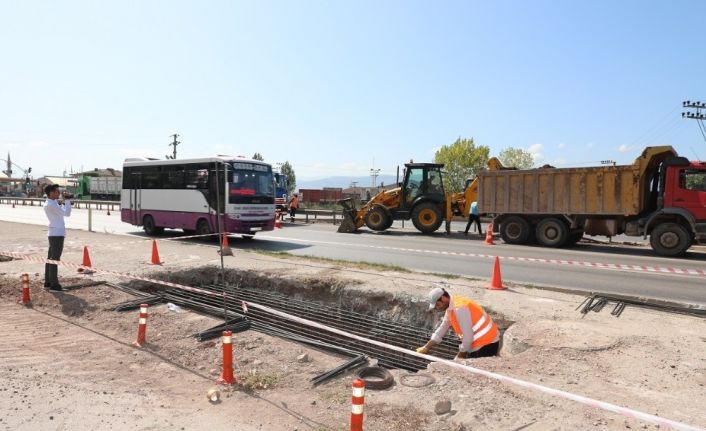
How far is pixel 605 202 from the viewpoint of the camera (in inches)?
582

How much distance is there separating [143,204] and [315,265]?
1032cm

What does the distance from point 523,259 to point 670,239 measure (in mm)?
4377

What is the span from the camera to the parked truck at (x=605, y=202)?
44.5 feet

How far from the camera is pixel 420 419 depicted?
4059 millimetres

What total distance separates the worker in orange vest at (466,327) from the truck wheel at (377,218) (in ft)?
48.8

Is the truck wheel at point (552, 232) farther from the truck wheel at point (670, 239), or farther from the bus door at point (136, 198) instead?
the bus door at point (136, 198)

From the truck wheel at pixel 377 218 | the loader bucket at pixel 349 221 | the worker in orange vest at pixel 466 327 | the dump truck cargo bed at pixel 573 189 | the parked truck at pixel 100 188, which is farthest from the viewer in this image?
the parked truck at pixel 100 188

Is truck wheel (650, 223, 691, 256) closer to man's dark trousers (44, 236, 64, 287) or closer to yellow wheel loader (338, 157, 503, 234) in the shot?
yellow wheel loader (338, 157, 503, 234)

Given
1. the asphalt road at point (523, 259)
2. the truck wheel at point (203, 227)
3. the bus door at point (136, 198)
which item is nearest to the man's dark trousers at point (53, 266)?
the asphalt road at point (523, 259)

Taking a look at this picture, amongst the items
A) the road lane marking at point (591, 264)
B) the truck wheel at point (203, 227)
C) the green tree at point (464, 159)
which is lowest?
the road lane marking at point (591, 264)

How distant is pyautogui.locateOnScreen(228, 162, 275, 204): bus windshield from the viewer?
15.7 m

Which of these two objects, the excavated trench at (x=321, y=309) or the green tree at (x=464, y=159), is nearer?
the excavated trench at (x=321, y=309)

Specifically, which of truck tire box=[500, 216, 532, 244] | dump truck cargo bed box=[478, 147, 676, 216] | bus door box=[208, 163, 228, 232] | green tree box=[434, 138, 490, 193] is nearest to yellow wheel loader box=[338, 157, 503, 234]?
dump truck cargo bed box=[478, 147, 676, 216]

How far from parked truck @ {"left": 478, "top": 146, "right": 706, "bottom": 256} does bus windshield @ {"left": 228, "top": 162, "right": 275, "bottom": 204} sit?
7464 mm
